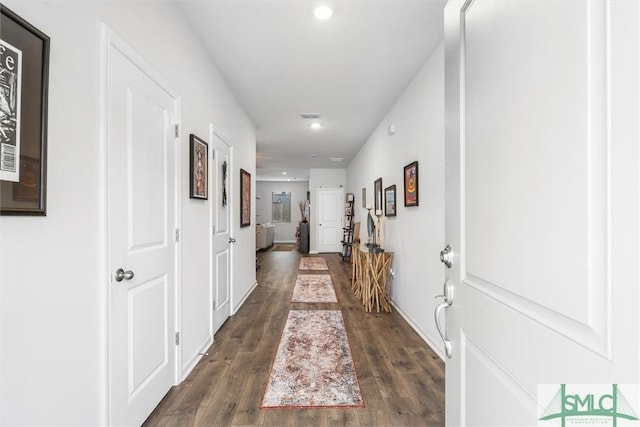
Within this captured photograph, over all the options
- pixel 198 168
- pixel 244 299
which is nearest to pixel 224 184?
pixel 198 168

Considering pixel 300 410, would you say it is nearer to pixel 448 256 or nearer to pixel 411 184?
pixel 448 256

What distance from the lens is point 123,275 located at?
1464 mm

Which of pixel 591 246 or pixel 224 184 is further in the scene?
pixel 224 184

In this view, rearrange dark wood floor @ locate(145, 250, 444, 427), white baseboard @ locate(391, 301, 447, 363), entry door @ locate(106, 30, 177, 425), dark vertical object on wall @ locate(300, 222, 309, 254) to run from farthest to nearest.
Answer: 1. dark vertical object on wall @ locate(300, 222, 309, 254)
2. white baseboard @ locate(391, 301, 447, 363)
3. dark wood floor @ locate(145, 250, 444, 427)
4. entry door @ locate(106, 30, 177, 425)

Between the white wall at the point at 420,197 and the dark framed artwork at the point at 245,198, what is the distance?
6.34ft

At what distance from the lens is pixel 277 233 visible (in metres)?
12.6

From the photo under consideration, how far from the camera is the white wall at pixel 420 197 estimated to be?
8.41 ft

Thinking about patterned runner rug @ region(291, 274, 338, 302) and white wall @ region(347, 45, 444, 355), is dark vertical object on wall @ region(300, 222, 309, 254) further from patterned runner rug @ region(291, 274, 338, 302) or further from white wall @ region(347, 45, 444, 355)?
white wall @ region(347, 45, 444, 355)

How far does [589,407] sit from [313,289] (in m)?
4.32

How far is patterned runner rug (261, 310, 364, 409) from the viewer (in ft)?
6.23

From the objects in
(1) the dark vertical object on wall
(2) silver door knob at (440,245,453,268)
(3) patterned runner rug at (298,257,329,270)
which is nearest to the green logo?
(2) silver door knob at (440,245,453,268)

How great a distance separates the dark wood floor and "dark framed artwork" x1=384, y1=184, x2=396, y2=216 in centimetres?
129

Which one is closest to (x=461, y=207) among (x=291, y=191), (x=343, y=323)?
(x=343, y=323)

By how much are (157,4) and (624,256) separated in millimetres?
2315
